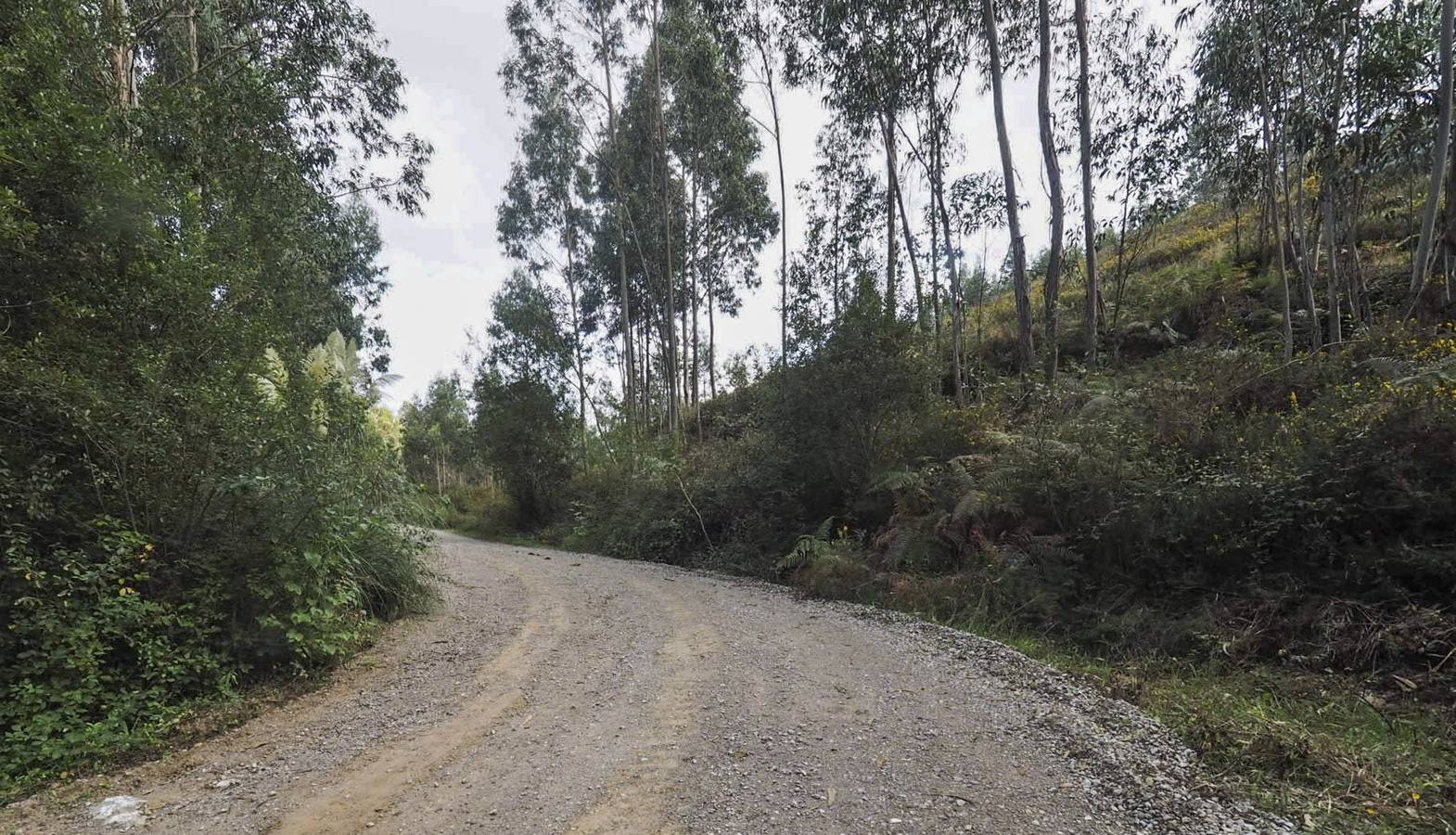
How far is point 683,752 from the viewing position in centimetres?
353

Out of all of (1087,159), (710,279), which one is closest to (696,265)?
(710,279)

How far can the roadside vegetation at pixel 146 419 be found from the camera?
148 inches

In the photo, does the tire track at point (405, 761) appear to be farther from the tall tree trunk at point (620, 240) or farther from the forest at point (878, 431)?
the tall tree trunk at point (620, 240)

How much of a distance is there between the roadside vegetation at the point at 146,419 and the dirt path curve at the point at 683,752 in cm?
64

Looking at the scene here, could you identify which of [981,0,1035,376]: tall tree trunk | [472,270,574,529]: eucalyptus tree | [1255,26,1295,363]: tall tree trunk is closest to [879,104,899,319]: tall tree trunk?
[981,0,1035,376]: tall tree trunk

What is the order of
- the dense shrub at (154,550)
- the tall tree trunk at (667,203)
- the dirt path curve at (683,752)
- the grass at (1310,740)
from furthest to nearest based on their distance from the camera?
the tall tree trunk at (667,203)
the dense shrub at (154,550)
the dirt path curve at (683,752)
the grass at (1310,740)

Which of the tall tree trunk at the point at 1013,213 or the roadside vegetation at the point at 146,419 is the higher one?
the tall tree trunk at the point at 1013,213

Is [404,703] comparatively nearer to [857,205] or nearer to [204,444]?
[204,444]

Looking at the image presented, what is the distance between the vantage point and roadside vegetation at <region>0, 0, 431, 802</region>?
12.4 ft

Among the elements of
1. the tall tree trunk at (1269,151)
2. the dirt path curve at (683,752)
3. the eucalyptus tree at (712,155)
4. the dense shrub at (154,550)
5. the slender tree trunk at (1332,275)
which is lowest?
the dirt path curve at (683,752)

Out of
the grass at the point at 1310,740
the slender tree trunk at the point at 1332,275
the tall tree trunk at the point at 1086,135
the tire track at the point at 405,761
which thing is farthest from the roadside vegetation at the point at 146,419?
the slender tree trunk at the point at 1332,275

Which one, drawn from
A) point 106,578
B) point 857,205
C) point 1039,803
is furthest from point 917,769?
point 857,205

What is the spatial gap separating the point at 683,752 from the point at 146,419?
4185 mm

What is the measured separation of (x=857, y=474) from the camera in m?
10.3
